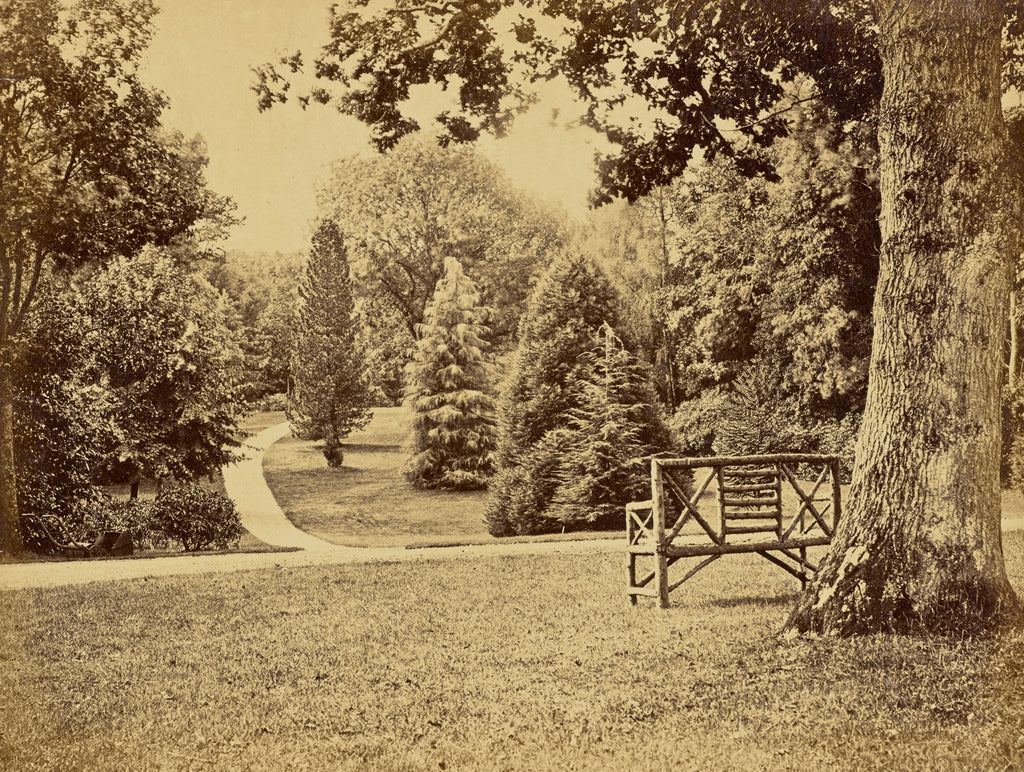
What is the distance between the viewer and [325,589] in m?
12.5

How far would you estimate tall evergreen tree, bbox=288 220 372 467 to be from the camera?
123 ft

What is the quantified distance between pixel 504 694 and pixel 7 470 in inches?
550

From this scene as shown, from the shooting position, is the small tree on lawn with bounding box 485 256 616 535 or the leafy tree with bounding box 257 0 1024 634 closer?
the leafy tree with bounding box 257 0 1024 634

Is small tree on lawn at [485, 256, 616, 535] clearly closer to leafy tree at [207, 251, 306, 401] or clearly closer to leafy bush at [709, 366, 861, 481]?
leafy bush at [709, 366, 861, 481]

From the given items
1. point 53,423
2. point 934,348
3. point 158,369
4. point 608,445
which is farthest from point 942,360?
point 158,369

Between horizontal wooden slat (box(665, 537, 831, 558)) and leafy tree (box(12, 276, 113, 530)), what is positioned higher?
leafy tree (box(12, 276, 113, 530))

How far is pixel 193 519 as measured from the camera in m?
21.1

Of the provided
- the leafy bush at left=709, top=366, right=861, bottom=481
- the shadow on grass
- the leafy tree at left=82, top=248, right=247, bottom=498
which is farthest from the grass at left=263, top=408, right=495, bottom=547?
the shadow on grass

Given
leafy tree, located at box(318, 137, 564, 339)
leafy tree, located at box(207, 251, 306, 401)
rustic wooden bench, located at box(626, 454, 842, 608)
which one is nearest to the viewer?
rustic wooden bench, located at box(626, 454, 842, 608)

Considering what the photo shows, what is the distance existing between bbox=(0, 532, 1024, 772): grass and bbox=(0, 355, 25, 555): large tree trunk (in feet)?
24.0

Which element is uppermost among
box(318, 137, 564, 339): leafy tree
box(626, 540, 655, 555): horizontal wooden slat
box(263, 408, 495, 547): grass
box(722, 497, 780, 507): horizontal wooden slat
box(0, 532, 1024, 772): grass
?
box(318, 137, 564, 339): leafy tree

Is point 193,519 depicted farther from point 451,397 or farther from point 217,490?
point 451,397

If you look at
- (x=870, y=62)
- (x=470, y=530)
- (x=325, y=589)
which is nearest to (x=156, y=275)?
(x=470, y=530)

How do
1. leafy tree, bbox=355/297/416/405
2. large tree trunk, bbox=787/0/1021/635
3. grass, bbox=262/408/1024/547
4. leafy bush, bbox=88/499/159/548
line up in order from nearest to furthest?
large tree trunk, bbox=787/0/1021/635 < leafy bush, bbox=88/499/159/548 < grass, bbox=262/408/1024/547 < leafy tree, bbox=355/297/416/405
